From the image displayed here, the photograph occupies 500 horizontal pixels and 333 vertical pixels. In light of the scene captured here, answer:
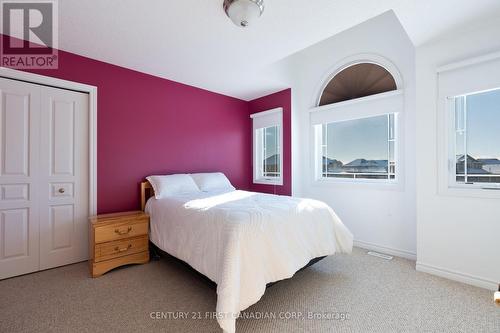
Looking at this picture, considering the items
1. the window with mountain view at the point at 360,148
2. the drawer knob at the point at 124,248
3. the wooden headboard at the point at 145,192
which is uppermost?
the window with mountain view at the point at 360,148

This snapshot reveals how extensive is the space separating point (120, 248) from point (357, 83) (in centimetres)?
372

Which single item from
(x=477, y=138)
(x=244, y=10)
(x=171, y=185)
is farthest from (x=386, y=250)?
(x=244, y=10)

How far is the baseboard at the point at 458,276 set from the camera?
205 centimetres

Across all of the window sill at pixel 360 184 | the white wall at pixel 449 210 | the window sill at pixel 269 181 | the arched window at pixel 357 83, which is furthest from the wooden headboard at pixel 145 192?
the white wall at pixel 449 210

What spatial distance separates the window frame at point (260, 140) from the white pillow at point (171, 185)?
1.48 meters

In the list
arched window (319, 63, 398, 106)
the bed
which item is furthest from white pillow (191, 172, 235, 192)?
arched window (319, 63, 398, 106)

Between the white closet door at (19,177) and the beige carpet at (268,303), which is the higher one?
the white closet door at (19,177)

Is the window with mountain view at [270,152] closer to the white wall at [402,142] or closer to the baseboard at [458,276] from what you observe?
the white wall at [402,142]

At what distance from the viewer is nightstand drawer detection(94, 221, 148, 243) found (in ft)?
7.83

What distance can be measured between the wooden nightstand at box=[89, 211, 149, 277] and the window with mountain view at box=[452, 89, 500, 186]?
345cm

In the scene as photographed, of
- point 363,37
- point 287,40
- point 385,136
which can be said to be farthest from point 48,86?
point 385,136

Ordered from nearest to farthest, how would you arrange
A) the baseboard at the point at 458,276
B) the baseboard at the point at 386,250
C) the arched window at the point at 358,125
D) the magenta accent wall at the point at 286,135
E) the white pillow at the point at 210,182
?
the baseboard at the point at 458,276 → the baseboard at the point at 386,250 → the arched window at the point at 358,125 → the white pillow at the point at 210,182 → the magenta accent wall at the point at 286,135

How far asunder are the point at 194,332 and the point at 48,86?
2.96 meters

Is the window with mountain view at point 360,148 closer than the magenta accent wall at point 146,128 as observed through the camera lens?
No
